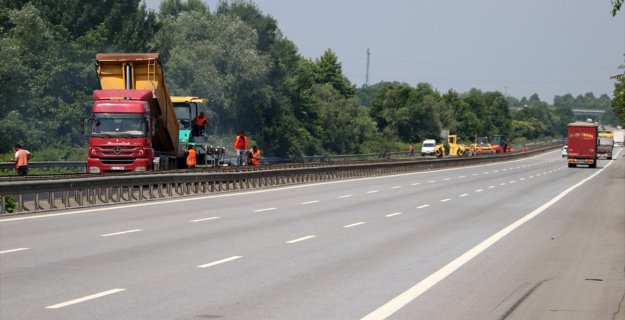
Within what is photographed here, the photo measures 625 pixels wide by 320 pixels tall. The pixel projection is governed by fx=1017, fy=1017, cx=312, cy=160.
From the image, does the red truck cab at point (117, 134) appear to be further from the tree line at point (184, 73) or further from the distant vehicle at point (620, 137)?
the distant vehicle at point (620, 137)

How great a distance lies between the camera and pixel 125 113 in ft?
118

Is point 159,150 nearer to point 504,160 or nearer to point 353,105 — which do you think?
point 504,160

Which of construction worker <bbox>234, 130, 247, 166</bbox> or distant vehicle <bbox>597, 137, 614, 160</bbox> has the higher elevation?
construction worker <bbox>234, 130, 247, 166</bbox>

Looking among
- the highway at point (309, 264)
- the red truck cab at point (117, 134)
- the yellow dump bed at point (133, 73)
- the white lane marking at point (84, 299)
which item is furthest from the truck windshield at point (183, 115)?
the white lane marking at point (84, 299)

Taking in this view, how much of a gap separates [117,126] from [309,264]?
75.0 feet

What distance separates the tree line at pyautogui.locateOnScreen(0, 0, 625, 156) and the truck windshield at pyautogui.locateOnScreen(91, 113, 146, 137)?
3057 centimetres

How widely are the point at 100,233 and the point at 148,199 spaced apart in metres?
11.8

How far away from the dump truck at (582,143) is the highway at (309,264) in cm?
5658

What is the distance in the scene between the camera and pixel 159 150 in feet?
135

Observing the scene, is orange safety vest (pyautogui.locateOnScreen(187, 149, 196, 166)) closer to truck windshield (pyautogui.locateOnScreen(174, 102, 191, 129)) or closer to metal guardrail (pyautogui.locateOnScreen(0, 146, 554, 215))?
metal guardrail (pyautogui.locateOnScreen(0, 146, 554, 215))

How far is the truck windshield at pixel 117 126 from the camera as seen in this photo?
36.3 meters

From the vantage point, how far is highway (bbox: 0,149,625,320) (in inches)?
429

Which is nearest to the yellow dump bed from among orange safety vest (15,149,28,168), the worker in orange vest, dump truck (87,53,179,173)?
dump truck (87,53,179,173)

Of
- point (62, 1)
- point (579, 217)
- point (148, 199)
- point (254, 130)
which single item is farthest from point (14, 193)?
point (254, 130)
